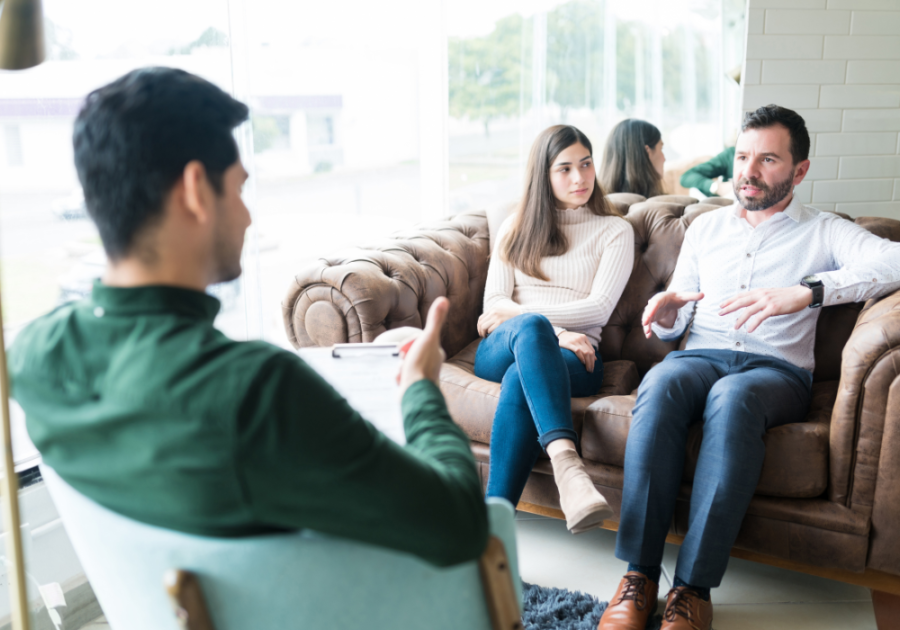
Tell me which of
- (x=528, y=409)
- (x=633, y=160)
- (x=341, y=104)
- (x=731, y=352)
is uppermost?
(x=341, y=104)

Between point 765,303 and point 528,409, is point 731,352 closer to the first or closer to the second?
point 765,303

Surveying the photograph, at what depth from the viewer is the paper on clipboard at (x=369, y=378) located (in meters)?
0.94

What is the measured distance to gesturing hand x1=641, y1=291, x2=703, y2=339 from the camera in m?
1.92

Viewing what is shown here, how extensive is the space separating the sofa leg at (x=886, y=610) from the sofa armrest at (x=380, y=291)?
4.21ft

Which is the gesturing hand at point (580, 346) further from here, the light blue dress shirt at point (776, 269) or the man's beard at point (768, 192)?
the man's beard at point (768, 192)

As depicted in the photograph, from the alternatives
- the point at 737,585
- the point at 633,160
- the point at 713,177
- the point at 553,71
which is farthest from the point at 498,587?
the point at 553,71

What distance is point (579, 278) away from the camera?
2.20 m

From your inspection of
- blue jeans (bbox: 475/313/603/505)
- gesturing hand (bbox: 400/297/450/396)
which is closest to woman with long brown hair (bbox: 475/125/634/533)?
blue jeans (bbox: 475/313/603/505)

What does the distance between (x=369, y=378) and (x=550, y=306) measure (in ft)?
3.91

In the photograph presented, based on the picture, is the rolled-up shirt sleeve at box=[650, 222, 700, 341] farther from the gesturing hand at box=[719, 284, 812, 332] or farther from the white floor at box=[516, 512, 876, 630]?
the white floor at box=[516, 512, 876, 630]

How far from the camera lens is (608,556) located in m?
1.94

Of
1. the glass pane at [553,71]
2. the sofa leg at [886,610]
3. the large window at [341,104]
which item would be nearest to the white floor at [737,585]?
the sofa leg at [886,610]

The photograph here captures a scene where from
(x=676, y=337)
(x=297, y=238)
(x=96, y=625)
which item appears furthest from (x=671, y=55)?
(x=96, y=625)

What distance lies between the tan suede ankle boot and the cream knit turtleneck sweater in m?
0.53
